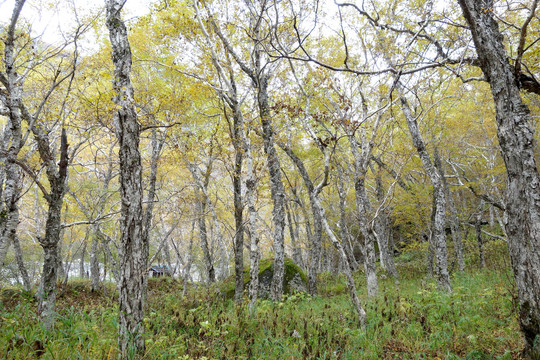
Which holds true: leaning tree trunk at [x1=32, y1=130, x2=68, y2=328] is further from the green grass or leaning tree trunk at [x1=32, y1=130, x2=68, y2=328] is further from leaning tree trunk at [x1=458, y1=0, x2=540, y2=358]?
leaning tree trunk at [x1=458, y1=0, x2=540, y2=358]

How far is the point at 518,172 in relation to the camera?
338 centimetres

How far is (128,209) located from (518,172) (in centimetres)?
514

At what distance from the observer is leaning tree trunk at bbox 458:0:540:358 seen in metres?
3.20

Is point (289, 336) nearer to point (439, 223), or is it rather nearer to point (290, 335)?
point (290, 335)

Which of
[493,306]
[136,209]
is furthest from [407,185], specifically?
[136,209]

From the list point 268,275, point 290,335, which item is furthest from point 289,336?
point 268,275

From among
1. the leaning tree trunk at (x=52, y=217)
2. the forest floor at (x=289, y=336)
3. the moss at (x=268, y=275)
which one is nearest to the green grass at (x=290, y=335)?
the forest floor at (x=289, y=336)

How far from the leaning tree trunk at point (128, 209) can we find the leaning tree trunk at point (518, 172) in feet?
15.7

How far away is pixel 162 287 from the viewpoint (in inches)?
627

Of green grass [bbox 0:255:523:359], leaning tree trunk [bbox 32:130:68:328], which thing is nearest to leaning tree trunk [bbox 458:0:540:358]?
green grass [bbox 0:255:523:359]

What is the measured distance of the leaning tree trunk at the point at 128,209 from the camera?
11.5ft

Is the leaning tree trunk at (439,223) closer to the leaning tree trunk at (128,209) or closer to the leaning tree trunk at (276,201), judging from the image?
the leaning tree trunk at (276,201)

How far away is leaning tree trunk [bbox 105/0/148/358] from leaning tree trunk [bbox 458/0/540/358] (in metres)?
4.79

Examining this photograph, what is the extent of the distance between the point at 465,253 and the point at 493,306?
14.1 metres
